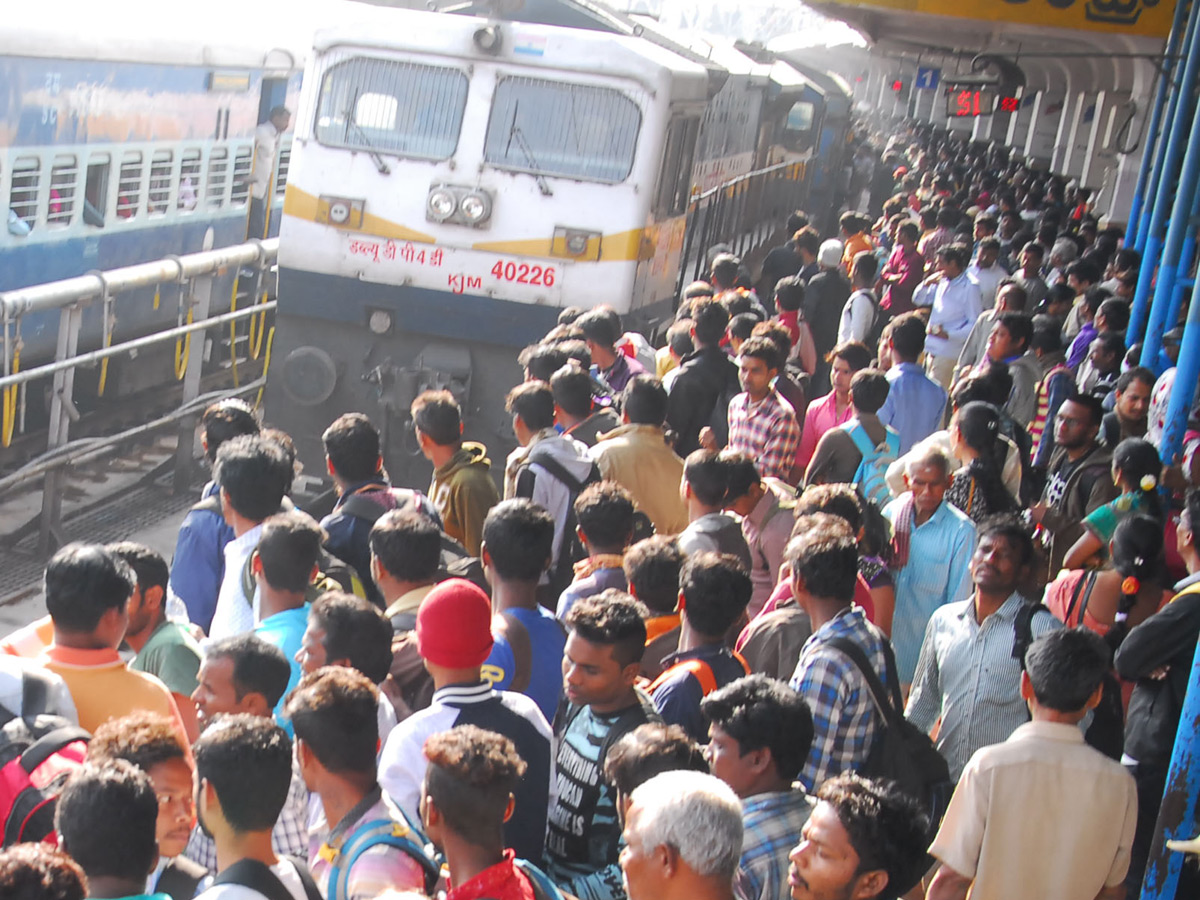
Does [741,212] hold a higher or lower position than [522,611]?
higher

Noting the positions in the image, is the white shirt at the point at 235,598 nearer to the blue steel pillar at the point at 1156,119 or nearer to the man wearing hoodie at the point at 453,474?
the man wearing hoodie at the point at 453,474

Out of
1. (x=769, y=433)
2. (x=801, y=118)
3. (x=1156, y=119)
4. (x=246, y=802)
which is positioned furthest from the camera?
(x=801, y=118)

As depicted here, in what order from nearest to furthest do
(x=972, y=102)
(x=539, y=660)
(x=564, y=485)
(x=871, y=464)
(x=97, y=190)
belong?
(x=539, y=660)
(x=564, y=485)
(x=871, y=464)
(x=97, y=190)
(x=972, y=102)

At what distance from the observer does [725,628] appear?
3.93 metres

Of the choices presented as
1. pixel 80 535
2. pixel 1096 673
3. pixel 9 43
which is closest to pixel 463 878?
pixel 1096 673

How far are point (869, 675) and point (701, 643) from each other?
46 cm

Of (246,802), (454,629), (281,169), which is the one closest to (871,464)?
(454,629)

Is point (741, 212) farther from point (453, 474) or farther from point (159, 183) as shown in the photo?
point (453, 474)

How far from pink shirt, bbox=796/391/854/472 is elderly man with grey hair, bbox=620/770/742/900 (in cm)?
417

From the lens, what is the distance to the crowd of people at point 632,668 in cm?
284

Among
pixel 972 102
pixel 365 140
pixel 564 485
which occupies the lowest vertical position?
pixel 564 485

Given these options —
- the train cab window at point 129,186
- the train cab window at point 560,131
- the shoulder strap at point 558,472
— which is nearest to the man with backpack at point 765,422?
the shoulder strap at point 558,472

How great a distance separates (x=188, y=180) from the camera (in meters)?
11.5

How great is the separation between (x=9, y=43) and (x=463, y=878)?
7.52m
